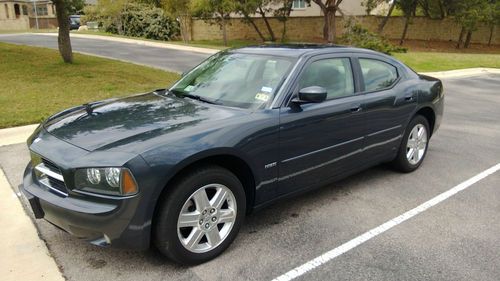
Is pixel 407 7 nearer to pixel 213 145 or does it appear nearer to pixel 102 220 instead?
pixel 213 145

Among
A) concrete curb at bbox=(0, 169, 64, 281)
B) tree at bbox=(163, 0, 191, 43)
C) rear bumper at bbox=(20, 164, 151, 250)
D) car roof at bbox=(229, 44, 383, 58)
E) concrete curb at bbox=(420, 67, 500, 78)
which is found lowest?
concrete curb at bbox=(420, 67, 500, 78)

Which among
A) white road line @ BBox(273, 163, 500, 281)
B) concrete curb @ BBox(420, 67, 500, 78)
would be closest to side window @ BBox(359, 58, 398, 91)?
white road line @ BBox(273, 163, 500, 281)

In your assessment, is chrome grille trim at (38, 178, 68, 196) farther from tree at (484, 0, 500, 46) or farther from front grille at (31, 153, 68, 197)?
tree at (484, 0, 500, 46)

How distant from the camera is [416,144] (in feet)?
17.4

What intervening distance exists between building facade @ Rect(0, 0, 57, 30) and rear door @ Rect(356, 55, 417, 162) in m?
53.6

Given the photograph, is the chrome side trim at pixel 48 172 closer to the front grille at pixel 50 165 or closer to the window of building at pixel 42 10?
the front grille at pixel 50 165

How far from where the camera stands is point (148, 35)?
108 feet

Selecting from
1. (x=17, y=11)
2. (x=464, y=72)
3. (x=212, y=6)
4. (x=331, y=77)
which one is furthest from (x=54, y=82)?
(x=17, y=11)

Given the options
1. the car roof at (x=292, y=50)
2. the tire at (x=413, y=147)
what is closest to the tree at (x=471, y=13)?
the tire at (x=413, y=147)

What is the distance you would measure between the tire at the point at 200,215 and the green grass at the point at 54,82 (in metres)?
4.80

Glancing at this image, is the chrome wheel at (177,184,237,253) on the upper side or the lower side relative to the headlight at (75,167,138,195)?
lower

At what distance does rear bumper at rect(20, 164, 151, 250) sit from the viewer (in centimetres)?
278

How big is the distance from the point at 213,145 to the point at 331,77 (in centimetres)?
162

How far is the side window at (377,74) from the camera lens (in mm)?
4559
